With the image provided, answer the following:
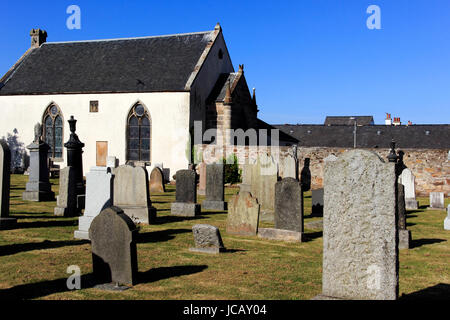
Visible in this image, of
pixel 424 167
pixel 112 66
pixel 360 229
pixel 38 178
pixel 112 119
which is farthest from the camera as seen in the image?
pixel 112 66

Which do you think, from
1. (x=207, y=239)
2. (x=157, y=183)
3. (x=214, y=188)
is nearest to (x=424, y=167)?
(x=214, y=188)

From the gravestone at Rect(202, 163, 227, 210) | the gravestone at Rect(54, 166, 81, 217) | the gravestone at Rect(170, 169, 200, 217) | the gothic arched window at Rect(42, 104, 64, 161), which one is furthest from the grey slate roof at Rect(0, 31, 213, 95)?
the gravestone at Rect(54, 166, 81, 217)

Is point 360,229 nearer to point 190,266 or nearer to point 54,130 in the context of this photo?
point 190,266

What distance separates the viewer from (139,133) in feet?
93.3

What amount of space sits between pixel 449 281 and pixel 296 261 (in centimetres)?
251

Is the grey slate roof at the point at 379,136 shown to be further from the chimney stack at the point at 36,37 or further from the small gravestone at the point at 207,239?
the small gravestone at the point at 207,239

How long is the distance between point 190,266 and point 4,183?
525 cm

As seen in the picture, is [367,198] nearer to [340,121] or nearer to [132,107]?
[132,107]

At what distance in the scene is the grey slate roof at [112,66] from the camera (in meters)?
28.5

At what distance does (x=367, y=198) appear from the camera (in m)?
5.20

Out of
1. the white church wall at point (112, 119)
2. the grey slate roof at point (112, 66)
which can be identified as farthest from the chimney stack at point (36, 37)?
the white church wall at point (112, 119)

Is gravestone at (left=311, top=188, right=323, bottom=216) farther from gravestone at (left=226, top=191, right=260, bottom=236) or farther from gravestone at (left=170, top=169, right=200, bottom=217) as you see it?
gravestone at (left=226, top=191, right=260, bottom=236)

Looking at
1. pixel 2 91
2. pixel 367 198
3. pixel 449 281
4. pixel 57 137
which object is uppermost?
pixel 2 91
